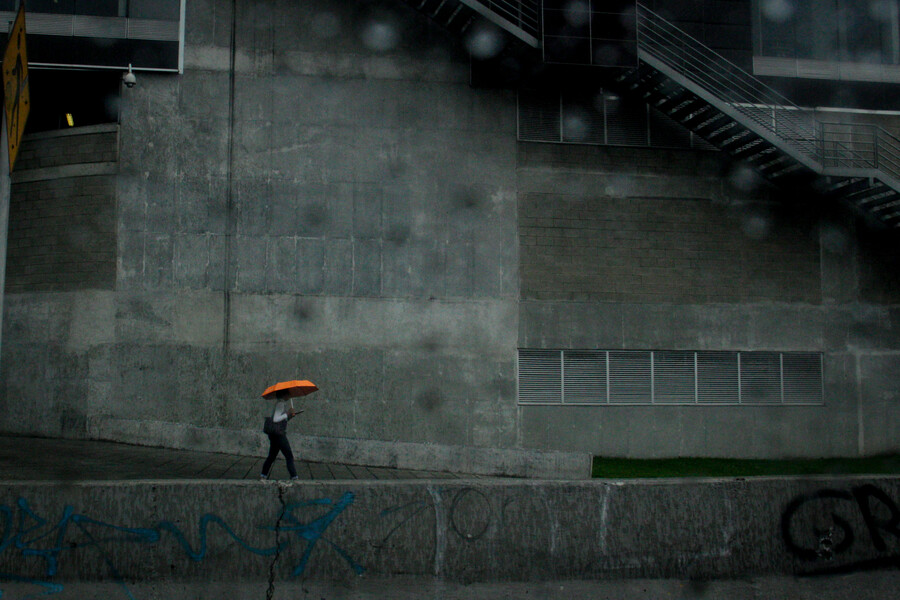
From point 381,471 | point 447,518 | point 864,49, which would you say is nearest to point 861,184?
point 864,49

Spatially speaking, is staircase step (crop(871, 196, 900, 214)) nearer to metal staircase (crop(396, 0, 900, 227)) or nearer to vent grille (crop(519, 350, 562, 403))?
metal staircase (crop(396, 0, 900, 227))

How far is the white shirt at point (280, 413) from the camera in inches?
427

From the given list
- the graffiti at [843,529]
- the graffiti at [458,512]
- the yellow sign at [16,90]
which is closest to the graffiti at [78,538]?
the graffiti at [458,512]

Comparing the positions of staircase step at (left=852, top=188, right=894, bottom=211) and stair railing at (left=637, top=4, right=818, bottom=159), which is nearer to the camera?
staircase step at (left=852, top=188, right=894, bottom=211)

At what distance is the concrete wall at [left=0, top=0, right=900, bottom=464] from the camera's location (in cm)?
1748

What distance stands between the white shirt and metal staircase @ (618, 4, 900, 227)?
10.6 metres

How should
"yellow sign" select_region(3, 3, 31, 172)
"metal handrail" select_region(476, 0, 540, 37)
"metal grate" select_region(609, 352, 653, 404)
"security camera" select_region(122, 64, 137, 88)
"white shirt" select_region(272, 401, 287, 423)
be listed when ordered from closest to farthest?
"yellow sign" select_region(3, 3, 31, 172) < "white shirt" select_region(272, 401, 287, 423) < "security camera" select_region(122, 64, 137, 88) < "metal handrail" select_region(476, 0, 540, 37) < "metal grate" select_region(609, 352, 653, 404)

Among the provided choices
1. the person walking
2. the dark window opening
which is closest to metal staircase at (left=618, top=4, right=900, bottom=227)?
the person walking

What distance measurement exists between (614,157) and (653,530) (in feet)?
41.8

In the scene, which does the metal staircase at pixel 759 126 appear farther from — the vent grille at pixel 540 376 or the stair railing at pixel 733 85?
the vent grille at pixel 540 376

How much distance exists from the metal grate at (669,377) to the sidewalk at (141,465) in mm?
5192

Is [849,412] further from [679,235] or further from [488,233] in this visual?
[488,233]

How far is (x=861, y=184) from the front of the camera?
17.6 meters

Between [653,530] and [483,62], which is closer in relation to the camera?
[653,530]
